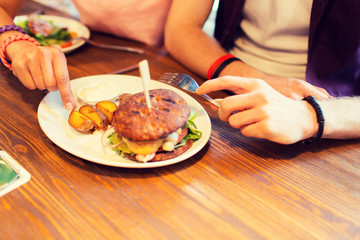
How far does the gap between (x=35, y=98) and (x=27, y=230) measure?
0.90 meters

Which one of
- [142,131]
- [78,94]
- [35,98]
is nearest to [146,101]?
[142,131]

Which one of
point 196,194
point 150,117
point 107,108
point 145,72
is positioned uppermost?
point 145,72

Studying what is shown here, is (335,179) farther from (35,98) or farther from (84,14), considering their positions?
(84,14)

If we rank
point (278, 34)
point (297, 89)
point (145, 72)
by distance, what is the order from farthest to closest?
point (278, 34) < point (297, 89) < point (145, 72)

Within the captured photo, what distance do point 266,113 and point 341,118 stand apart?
1.41 ft

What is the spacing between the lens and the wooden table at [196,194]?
3.04 ft

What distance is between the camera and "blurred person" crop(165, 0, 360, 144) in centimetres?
120

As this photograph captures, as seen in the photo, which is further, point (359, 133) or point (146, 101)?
point (359, 133)

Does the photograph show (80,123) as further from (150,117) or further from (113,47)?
(113,47)

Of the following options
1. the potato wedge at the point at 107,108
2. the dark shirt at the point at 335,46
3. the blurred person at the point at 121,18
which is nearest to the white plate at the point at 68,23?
the blurred person at the point at 121,18

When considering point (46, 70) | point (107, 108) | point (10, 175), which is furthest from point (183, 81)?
point (10, 175)

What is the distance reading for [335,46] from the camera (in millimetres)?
1791

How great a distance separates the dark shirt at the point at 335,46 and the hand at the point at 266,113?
75cm

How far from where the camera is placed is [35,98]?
1.57 meters
